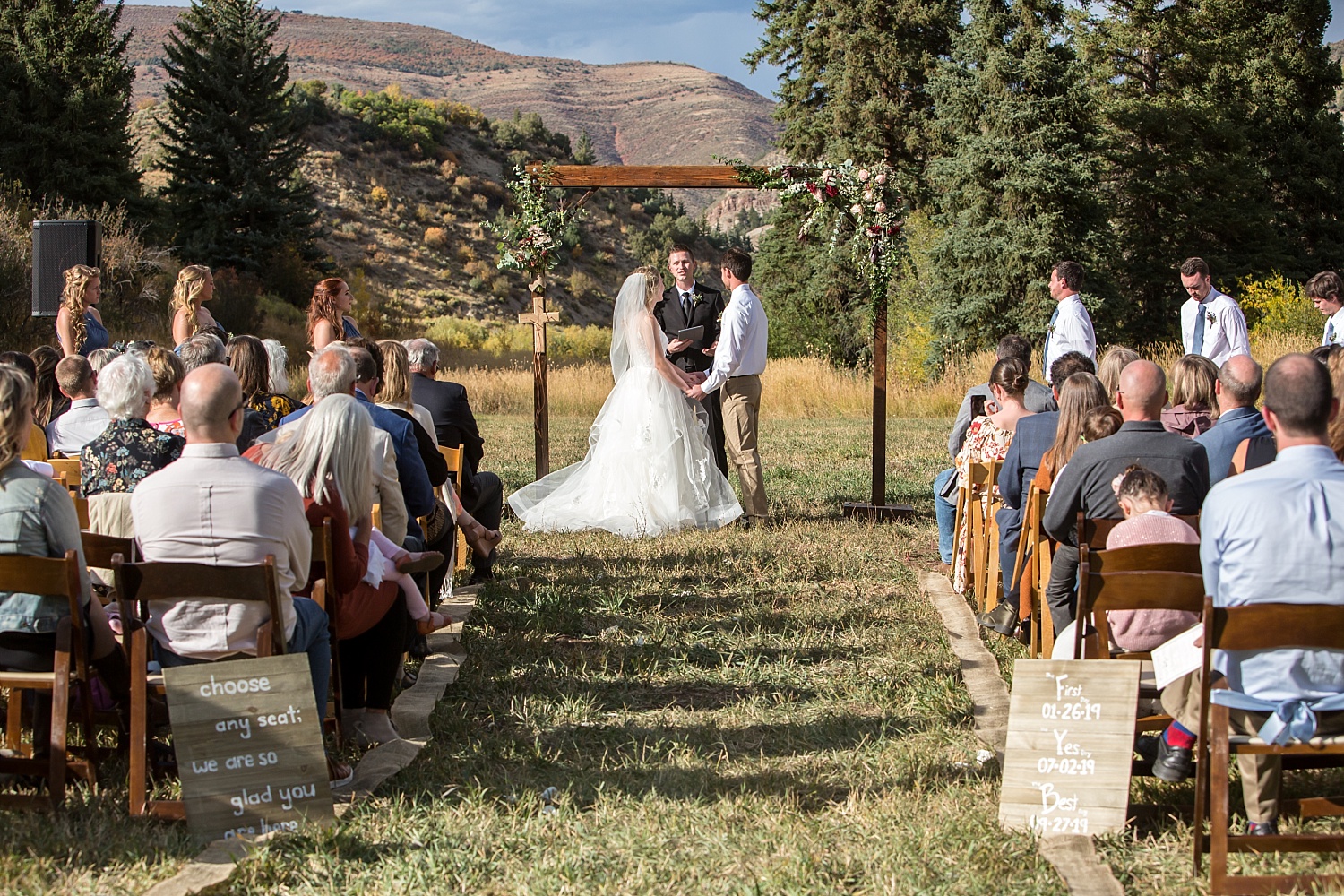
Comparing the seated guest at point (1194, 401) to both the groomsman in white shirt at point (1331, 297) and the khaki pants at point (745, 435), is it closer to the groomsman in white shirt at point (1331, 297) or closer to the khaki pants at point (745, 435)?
the groomsman in white shirt at point (1331, 297)

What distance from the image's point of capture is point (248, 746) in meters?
3.73

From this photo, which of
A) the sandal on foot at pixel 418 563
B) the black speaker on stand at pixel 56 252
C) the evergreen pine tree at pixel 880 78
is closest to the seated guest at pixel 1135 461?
the sandal on foot at pixel 418 563

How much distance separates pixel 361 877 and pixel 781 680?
2613mm

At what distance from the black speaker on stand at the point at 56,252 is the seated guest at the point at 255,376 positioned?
6.78 metres

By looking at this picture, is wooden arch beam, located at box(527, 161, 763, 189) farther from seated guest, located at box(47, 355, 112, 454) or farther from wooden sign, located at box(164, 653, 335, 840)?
wooden sign, located at box(164, 653, 335, 840)

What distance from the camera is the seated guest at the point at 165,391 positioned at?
532 centimetres

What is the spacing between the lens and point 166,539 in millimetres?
3945

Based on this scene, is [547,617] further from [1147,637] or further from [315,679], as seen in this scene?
[1147,637]

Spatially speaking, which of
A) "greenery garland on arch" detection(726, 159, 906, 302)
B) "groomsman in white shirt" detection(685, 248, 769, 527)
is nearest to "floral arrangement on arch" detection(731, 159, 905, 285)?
"greenery garland on arch" detection(726, 159, 906, 302)

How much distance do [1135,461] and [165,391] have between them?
14.1 ft

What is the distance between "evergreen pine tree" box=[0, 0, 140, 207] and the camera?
1117 inches

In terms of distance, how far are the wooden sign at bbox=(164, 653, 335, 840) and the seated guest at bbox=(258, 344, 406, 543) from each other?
1.16 m

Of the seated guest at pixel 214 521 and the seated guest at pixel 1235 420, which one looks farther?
the seated guest at pixel 1235 420

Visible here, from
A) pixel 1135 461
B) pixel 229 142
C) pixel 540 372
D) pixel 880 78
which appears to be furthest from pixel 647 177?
pixel 229 142
